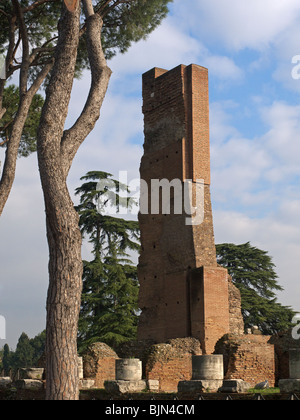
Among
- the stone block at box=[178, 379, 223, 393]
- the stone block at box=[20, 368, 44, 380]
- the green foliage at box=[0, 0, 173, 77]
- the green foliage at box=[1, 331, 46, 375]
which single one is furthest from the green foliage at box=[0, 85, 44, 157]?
the green foliage at box=[1, 331, 46, 375]

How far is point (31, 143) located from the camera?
51.2ft

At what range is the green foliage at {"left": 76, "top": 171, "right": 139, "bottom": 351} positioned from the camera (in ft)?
65.0

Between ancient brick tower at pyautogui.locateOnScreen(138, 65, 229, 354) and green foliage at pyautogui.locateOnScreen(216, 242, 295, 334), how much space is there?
328 inches

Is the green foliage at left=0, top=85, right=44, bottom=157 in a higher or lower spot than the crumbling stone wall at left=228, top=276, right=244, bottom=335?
higher

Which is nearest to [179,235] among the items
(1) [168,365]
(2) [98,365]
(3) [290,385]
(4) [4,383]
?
(1) [168,365]

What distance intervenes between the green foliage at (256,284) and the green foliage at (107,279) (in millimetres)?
4914

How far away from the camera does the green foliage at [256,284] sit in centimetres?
2297

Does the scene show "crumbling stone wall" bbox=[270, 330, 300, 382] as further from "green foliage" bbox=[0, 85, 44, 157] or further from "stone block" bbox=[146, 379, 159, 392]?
"green foliage" bbox=[0, 85, 44, 157]

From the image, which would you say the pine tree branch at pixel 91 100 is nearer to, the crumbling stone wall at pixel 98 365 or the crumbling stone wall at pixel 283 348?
the crumbling stone wall at pixel 98 365

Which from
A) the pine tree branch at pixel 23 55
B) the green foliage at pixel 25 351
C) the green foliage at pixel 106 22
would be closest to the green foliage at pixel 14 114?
the green foliage at pixel 106 22

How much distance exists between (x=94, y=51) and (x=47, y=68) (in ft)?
10.7

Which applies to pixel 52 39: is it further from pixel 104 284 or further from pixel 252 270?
pixel 252 270

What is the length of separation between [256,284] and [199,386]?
15540mm

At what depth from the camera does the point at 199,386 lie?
374 inches
